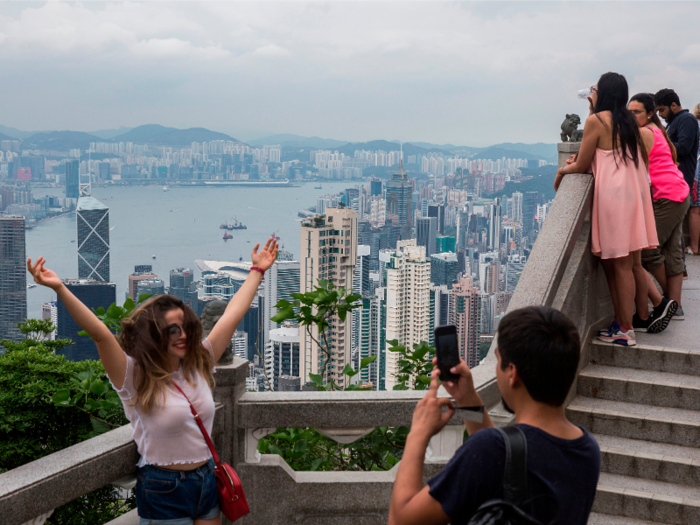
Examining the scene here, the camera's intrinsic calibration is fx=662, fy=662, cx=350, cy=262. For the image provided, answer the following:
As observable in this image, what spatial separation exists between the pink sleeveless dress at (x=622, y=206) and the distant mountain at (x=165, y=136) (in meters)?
84.7

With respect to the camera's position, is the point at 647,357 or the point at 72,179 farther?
the point at 72,179

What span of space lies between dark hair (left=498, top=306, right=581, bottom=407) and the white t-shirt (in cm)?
144

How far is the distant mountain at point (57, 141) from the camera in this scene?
6656 centimetres

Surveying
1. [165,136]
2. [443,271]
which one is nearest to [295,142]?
[165,136]

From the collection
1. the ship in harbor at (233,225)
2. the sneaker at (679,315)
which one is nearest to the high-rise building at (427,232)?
the ship in harbor at (233,225)

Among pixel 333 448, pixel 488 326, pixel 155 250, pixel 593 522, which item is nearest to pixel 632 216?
pixel 593 522

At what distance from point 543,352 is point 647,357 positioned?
3.44m

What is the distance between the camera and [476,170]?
96000 millimetres

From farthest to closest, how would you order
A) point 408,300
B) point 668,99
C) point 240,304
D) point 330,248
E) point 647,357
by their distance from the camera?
1. point 408,300
2. point 330,248
3. point 668,99
4. point 647,357
5. point 240,304

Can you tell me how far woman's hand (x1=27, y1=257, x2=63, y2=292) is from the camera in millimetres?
2336

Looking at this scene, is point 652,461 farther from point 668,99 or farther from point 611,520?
point 668,99

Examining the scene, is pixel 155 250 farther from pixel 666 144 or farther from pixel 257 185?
pixel 666 144

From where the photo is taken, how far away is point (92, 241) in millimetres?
47438

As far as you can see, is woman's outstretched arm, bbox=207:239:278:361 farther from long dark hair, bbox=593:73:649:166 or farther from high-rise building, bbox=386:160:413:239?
high-rise building, bbox=386:160:413:239
